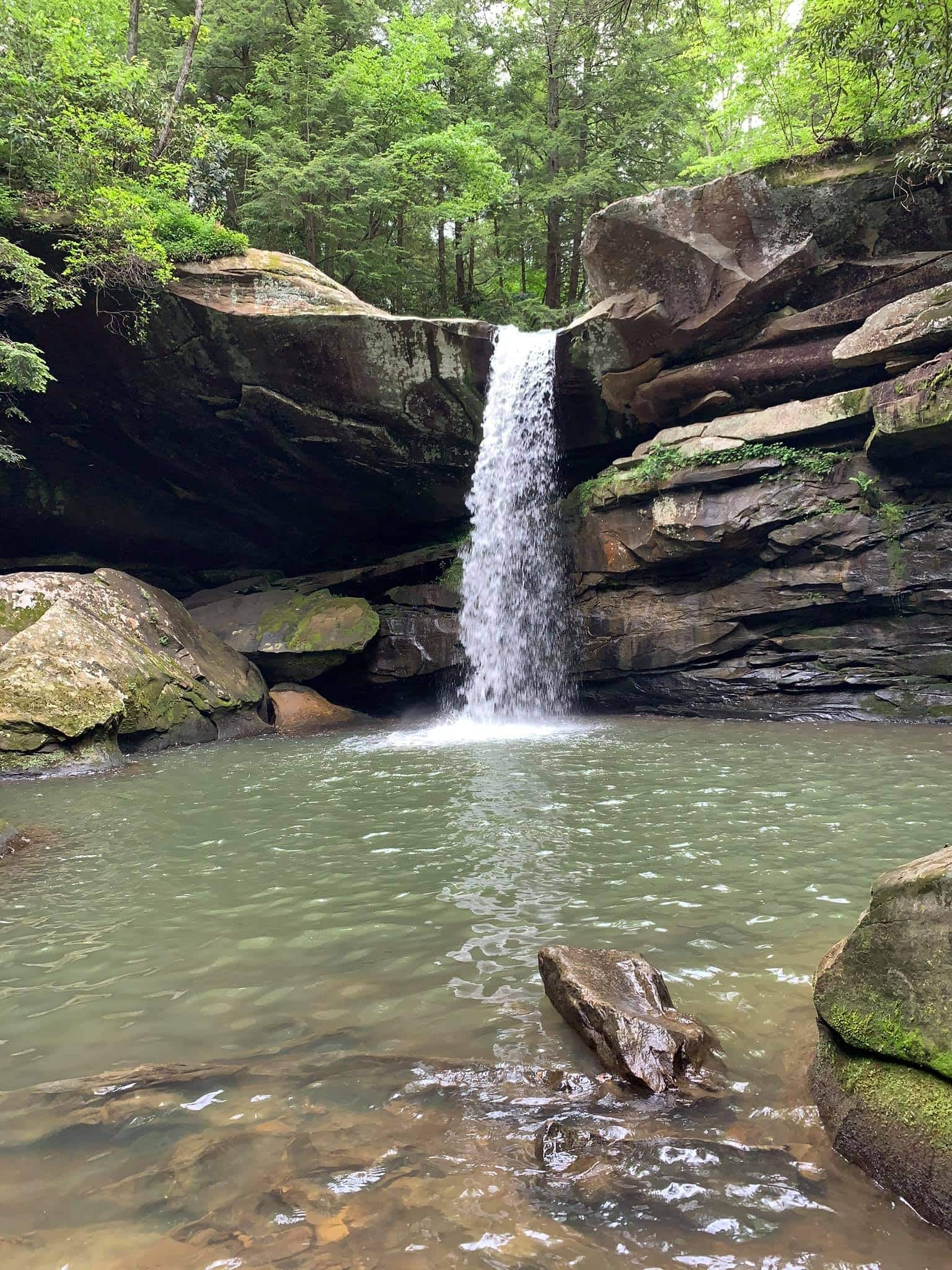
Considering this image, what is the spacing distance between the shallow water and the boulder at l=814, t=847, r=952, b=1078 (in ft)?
1.25

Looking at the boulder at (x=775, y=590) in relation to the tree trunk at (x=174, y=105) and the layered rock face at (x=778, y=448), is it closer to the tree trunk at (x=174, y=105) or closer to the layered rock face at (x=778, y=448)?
the layered rock face at (x=778, y=448)

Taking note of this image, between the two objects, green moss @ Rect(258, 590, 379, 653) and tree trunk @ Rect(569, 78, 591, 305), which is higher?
tree trunk @ Rect(569, 78, 591, 305)

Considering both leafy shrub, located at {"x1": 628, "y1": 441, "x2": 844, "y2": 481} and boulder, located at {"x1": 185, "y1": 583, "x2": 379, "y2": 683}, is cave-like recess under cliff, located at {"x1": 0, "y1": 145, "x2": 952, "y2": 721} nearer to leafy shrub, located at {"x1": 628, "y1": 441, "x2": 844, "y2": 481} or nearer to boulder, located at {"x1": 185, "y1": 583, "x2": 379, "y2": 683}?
leafy shrub, located at {"x1": 628, "y1": 441, "x2": 844, "y2": 481}

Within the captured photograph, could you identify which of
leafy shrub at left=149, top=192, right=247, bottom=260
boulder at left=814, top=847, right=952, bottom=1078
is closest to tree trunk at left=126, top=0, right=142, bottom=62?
leafy shrub at left=149, top=192, right=247, bottom=260

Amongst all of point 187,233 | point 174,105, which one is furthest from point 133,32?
point 187,233

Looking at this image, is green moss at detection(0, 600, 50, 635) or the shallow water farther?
green moss at detection(0, 600, 50, 635)

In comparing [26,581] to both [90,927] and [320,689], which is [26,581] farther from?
[90,927]

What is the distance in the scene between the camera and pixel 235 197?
20062mm

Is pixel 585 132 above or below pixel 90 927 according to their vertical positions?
above

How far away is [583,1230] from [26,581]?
41.9 ft

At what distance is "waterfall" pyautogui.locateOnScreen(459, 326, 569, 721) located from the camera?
14.6m

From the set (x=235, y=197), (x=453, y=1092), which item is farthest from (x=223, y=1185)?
(x=235, y=197)

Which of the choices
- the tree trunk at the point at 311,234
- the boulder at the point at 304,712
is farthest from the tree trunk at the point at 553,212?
the boulder at the point at 304,712

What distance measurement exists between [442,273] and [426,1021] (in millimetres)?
22103
